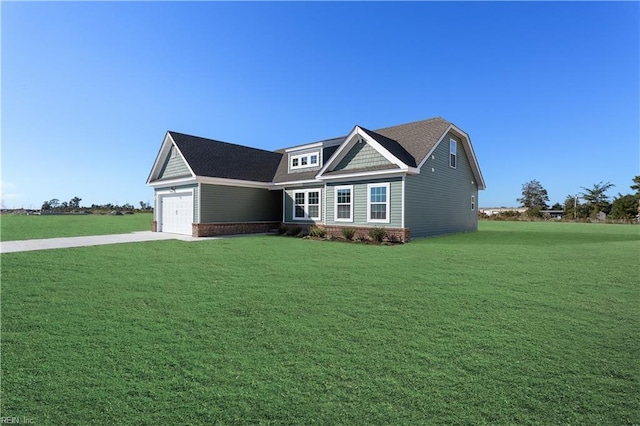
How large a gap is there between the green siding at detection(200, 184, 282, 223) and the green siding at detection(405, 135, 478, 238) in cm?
968

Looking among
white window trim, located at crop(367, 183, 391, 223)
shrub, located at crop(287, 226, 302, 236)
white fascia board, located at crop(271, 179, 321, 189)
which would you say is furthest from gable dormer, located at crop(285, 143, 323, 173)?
white window trim, located at crop(367, 183, 391, 223)

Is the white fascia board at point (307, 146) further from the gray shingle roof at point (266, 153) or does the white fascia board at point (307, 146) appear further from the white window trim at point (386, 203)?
the white window trim at point (386, 203)

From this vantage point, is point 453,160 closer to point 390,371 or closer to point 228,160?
point 228,160

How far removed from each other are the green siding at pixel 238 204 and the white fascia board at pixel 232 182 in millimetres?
236

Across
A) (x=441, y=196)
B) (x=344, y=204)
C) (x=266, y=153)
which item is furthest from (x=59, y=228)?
(x=441, y=196)

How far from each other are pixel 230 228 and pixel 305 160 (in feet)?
20.7

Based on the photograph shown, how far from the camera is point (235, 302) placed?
4.91 metres

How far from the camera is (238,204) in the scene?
1853 cm

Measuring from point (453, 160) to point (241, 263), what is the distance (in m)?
14.7

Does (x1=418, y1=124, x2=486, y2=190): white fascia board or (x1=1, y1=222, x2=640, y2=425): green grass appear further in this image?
(x1=418, y1=124, x2=486, y2=190): white fascia board

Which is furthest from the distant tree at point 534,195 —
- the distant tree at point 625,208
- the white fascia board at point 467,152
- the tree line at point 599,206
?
the white fascia board at point 467,152

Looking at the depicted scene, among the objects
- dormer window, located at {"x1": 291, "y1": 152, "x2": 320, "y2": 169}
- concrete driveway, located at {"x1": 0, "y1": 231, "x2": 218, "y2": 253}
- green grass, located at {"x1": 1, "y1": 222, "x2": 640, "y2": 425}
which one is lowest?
green grass, located at {"x1": 1, "y1": 222, "x2": 640, "y2": 425}

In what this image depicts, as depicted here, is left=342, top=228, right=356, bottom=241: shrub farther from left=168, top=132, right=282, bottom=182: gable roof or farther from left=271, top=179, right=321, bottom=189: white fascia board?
left=168, top=132, right=282, bottom=182: gable roof

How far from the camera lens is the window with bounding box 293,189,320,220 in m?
17.8
